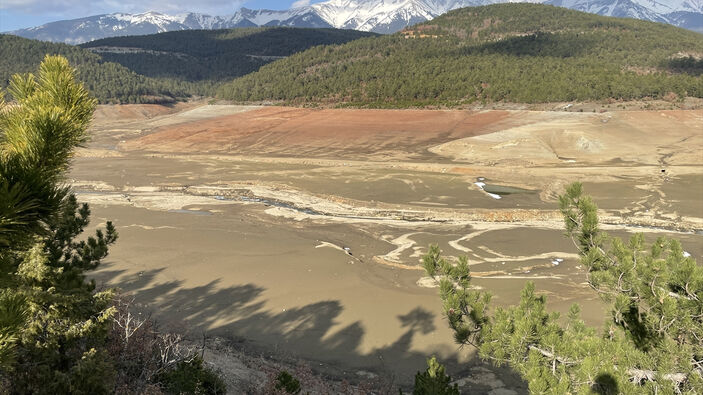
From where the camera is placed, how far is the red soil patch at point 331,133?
55.7 m

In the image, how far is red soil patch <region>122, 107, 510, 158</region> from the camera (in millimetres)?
55719

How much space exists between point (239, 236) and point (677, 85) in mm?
79325

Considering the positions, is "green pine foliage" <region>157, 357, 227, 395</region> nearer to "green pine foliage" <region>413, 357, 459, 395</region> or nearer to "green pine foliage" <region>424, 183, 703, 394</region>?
"green pine foliage" <region>413, 357, 459, 395</region>

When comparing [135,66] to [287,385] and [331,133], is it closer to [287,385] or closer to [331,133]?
[331,133]

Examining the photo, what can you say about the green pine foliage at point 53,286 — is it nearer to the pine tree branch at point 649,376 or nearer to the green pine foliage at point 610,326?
the green pine foliage at point 610,326

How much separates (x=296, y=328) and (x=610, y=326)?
10021 mm

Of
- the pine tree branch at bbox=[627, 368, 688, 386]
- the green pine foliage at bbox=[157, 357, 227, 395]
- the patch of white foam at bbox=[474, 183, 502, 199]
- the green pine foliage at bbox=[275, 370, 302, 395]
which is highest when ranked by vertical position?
the pine tree branch at bbox=[627, 368, 688, 386]

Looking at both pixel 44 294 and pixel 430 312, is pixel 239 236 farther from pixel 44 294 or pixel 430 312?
pixel 44 294

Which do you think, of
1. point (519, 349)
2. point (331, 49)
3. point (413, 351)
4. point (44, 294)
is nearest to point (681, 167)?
point (413, 351)

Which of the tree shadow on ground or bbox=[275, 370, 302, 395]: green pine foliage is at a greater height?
bbox=[275, 370, 302, 395]: green pine foliage

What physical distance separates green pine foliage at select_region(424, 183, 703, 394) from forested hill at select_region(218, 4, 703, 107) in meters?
73.9

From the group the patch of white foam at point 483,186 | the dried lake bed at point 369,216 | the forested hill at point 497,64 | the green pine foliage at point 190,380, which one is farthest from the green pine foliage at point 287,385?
the forested hill at point 497,64

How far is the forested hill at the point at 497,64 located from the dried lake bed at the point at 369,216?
598 inches

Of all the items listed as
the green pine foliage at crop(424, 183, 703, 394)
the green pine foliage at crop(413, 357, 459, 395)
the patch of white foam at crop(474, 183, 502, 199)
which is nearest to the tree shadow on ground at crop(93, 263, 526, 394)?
the green pine foliage at crop(413, 357, 459, 395)
